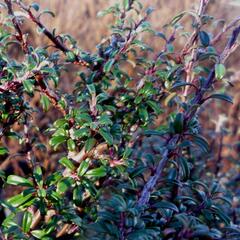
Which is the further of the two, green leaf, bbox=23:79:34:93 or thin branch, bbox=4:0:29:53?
thin branch, bbox=4:0:29:53

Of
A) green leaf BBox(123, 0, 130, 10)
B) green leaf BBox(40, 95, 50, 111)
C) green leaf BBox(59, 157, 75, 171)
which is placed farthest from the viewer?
green leaf BBox(123, 0, 130, 10)

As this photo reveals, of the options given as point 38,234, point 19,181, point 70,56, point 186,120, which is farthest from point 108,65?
point 38,234

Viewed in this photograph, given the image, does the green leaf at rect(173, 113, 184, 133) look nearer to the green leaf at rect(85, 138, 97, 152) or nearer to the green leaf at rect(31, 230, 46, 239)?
the green leaf at rect(85, 138, 97, 152)

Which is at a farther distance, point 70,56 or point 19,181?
point 70,56

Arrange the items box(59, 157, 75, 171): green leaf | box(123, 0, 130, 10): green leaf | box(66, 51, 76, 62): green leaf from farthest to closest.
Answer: box(123, 0, 130, 10): green leaf → box(66, 51, 76, 62): green leaf → box(59, 157, 75, 171): green leaf

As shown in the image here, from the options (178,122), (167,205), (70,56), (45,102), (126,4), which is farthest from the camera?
(126,4)

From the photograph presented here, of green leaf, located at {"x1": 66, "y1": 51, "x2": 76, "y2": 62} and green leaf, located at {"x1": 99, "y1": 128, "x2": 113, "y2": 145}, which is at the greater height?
green leaf, located at {"x1": 66, "y1": 51, "x2": 76, "y2": 62}

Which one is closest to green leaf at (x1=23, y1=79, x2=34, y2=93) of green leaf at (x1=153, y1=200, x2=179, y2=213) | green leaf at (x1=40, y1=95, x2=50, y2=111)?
green leaf at (x1=40, y1=95, x2=50, y2=111)

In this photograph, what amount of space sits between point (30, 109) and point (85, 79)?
0.26 metres

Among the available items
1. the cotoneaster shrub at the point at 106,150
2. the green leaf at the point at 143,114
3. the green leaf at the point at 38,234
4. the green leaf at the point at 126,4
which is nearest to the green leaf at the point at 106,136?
the cotoneaster shrub at the point at 106,150

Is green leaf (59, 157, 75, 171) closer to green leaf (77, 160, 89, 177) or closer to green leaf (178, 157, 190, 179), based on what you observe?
green leaf (77, 160, 89, 177)

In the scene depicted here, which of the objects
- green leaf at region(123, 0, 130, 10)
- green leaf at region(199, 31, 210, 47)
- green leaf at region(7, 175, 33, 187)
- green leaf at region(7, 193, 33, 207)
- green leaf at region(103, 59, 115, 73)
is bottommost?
green leaf at region(7, 193, 33, 207)

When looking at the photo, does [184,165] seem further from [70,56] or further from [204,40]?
[70,56]

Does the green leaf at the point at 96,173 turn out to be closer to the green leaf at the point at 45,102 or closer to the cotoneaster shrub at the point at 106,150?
the cotoneaster shrub at the point at 106,150
